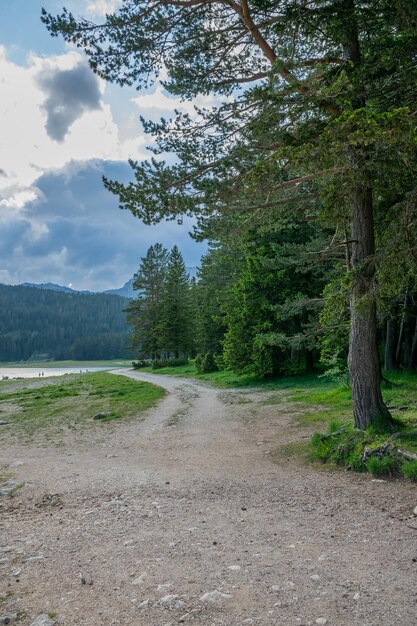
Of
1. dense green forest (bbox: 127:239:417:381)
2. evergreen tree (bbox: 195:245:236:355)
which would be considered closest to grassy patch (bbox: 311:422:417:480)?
dense green forest (bbox: 127:239:417:381)

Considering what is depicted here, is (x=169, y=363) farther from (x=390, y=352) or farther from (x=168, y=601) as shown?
(x=168, y=601)

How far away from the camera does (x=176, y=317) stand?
5597 centimetres

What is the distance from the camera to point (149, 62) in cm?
919

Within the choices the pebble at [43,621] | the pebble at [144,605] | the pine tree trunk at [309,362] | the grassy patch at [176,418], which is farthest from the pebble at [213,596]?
the pine tree trunk at [309,362]

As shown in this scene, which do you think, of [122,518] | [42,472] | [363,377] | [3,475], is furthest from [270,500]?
[3,475]

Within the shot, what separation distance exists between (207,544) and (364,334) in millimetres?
5440

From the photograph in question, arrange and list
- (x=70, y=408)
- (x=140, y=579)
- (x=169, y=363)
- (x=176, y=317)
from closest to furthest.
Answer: (x=140, y=579) < (x=70, y=408) < (x=169, y=363) < (x=176, y=317)

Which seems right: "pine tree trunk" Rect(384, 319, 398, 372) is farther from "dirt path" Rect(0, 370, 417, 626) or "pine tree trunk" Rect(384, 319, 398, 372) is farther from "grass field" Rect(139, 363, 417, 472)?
"dirt path" Rect(0, 370, 417, 626)

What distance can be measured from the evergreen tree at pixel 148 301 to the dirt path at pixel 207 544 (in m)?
54.0

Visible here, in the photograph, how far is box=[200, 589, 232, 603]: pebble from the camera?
11.5ft

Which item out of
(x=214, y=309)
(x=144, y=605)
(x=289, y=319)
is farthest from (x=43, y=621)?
(x=214, y=309)

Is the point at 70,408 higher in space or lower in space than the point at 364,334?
lower

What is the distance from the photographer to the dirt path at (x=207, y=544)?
3412 mm

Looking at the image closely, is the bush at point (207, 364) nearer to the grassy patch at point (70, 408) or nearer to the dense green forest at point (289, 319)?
the dense green forest at point (289, 319)
